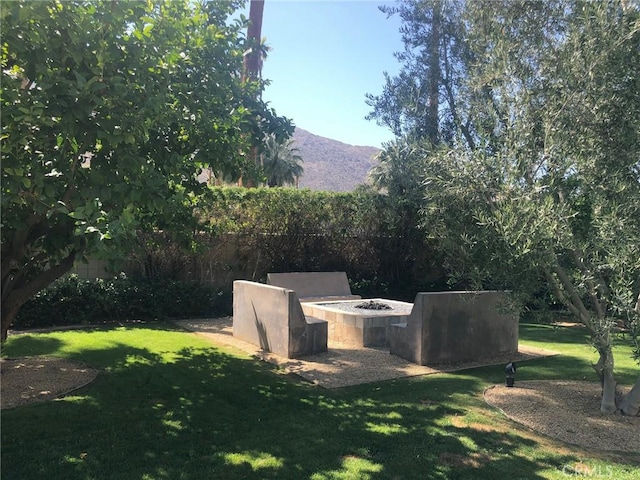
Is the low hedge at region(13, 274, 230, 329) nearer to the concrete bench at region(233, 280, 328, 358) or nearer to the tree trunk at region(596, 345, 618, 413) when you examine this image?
the concrete bench at region(233, 280, 328, 358)

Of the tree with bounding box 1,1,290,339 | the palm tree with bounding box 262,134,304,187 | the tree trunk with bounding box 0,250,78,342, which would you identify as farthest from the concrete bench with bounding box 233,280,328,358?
the palm tree with bounding box 262,134,304,187

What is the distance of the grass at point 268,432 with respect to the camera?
13.9 ft

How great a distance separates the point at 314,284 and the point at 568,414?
819cm

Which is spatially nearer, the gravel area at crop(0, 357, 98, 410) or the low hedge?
the gravel area at crop(0, 357, 98, 410)

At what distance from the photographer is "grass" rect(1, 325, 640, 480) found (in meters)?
4.25

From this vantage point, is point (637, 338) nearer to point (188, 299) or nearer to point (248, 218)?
point (188, 299)

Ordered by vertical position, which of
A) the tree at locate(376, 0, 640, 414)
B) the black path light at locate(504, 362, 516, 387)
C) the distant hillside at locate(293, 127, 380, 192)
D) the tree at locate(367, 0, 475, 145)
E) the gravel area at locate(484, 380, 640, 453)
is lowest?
the gravel area at locate(484, 380, 640, 453)

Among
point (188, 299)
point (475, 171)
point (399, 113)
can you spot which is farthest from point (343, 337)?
point (399, 113)

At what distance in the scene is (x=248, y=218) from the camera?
575 inches

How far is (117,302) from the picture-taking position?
11.7 meters

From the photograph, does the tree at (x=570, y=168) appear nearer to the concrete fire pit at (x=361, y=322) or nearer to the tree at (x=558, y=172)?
the tree at (x=558, y=172)

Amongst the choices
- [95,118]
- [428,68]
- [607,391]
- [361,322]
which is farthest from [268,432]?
[428,68]

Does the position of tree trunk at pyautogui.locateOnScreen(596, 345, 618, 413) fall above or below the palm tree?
below

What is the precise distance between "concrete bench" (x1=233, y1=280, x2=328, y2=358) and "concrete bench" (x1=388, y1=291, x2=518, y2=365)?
5.02 ft
